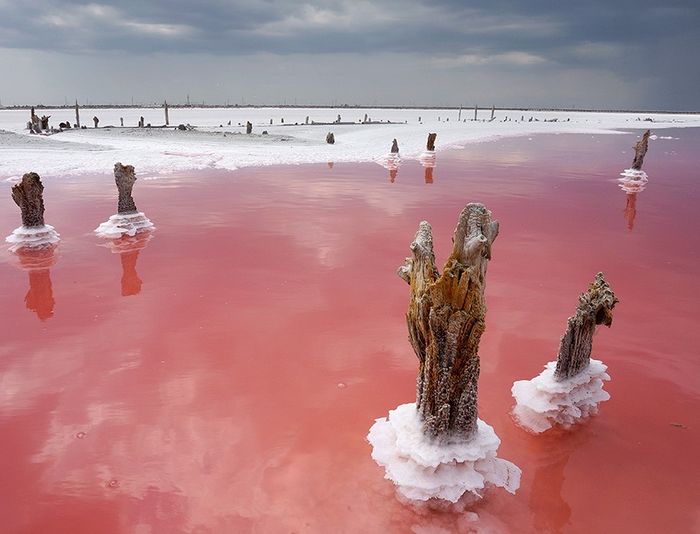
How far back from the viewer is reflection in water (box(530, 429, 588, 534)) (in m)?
4.48

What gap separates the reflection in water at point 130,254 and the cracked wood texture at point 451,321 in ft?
22.0

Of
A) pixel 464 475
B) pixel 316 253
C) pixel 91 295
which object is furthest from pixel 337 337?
pixel 91 295

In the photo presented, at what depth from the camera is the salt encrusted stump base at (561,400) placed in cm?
561

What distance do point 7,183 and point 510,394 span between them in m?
21.5

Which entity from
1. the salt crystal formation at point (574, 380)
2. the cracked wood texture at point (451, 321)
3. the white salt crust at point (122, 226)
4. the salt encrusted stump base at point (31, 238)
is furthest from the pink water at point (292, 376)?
the cracked wood texture at point (451, 321)

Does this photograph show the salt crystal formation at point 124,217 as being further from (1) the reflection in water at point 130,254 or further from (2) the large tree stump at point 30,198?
(2) the large tree stump at point 30,198

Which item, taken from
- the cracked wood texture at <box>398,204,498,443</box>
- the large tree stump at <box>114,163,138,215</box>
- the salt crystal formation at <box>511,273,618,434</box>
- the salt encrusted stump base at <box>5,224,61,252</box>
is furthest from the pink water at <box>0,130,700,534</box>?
the large tree stump at <box>114,163,138,215</box>

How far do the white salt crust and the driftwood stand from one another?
10969 mm

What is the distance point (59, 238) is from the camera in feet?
39.9

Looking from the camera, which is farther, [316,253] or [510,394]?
[316,253]

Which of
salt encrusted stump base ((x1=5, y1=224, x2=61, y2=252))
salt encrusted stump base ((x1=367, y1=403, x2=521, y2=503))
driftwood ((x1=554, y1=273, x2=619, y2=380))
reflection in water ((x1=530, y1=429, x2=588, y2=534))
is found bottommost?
reflection in water ((x1=530, y1=429, x2=588, y2=534))

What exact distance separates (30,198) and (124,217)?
6.95 ft

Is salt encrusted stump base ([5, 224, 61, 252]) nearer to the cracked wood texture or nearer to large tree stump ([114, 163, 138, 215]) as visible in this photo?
large tree stump ([114, 163, 138, 215])

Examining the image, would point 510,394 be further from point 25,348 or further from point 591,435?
point 25,348
